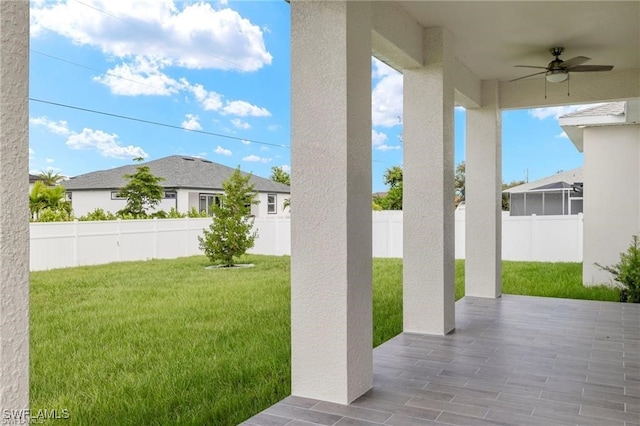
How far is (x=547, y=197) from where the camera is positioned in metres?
19.3

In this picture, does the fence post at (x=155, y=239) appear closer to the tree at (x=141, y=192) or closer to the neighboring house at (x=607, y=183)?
the tree at (x=141, y=192)

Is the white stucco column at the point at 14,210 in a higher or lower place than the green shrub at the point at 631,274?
higher

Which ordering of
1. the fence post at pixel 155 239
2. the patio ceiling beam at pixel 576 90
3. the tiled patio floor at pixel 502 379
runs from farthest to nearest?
the fence post at pixel 155 239, the patio ceiling beam at pixel 576 90, the tiled patio floor at pixel 502 379

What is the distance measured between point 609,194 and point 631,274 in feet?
5.87

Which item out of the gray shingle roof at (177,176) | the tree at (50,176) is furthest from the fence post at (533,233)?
the tree at (50,176)

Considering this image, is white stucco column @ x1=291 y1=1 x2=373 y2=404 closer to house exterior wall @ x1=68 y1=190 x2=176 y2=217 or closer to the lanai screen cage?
house exterior wall @ x1=68 y1=190 x2=176 y2=217

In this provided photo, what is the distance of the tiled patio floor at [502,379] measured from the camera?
312 cm

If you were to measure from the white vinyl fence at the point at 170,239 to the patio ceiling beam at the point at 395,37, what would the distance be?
7.47 metres

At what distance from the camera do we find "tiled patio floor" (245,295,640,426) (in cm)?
312

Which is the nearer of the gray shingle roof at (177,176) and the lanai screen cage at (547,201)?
the lanai screen cage at (547,201)

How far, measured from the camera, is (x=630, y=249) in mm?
7730

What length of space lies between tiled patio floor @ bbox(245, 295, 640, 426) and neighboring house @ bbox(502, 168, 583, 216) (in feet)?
44.4

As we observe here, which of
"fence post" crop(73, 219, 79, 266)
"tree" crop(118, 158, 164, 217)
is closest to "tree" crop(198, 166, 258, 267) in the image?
"fence post" crop(73, 219, 79, 266)

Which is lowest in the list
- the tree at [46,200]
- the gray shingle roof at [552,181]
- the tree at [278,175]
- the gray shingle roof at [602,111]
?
the tree at [46,200]
